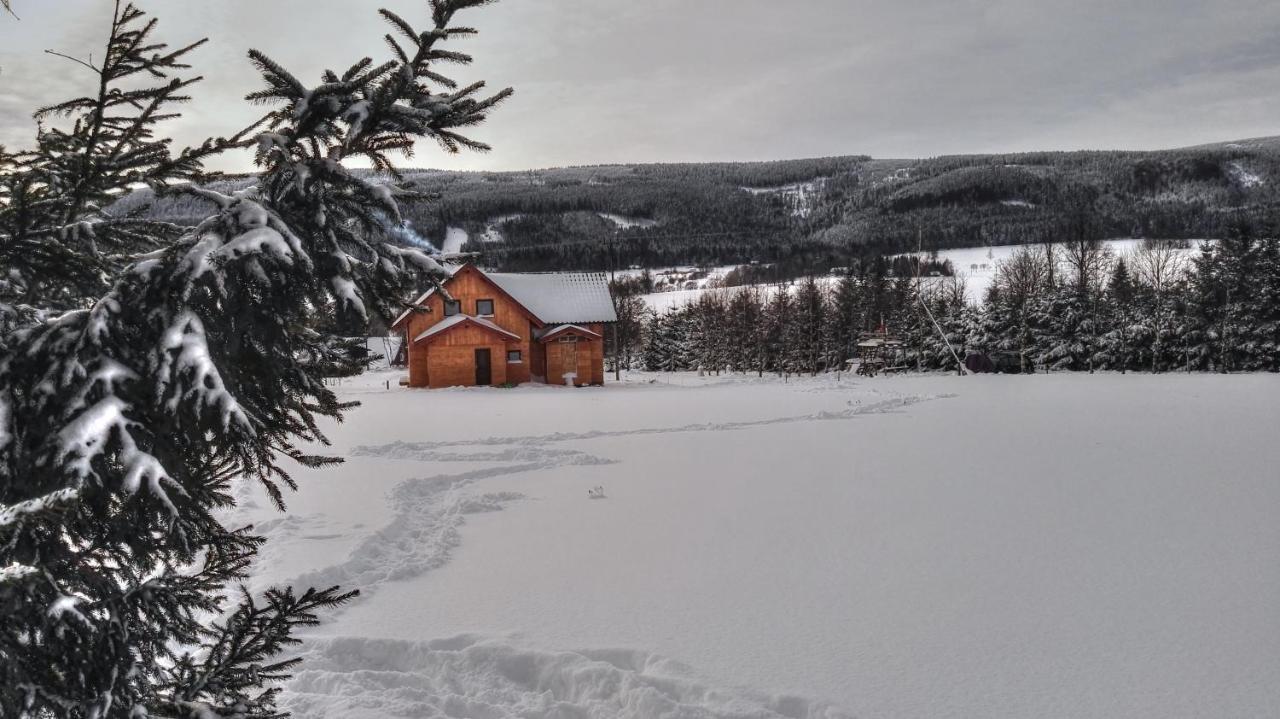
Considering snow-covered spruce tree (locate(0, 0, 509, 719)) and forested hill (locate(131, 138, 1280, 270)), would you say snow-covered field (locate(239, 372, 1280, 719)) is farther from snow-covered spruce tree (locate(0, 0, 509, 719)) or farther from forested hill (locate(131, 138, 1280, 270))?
forested hill (locate(131, 138, 1280, 270))

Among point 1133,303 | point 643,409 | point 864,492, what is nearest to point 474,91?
point 864,492

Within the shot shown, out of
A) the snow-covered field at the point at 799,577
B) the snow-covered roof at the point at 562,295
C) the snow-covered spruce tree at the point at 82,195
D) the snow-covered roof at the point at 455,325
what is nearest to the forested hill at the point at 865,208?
the snow-covered roof at the point at 562,295

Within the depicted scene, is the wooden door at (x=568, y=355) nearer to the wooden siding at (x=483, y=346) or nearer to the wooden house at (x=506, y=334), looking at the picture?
the wooden house at (x=506, y=334)

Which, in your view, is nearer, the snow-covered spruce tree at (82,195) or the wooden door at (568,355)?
the snow-covered spruce tree at (82,195)

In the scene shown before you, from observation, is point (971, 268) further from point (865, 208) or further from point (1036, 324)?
point (865, 208)

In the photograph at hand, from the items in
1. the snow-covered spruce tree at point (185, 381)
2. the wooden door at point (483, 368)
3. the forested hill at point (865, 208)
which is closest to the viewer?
the snow-covered spruce tree at point (185, 381)

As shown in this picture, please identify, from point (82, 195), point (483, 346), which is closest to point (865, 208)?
point (483, 346)

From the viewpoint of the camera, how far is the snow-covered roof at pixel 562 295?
3491 cm

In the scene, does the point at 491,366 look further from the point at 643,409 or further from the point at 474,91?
the point at 474,91

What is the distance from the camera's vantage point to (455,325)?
102ft

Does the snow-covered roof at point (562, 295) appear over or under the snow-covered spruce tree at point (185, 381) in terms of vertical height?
over

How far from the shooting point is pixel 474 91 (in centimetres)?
231

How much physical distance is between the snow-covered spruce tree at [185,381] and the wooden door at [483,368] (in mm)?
30451

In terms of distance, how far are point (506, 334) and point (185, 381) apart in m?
30.4
